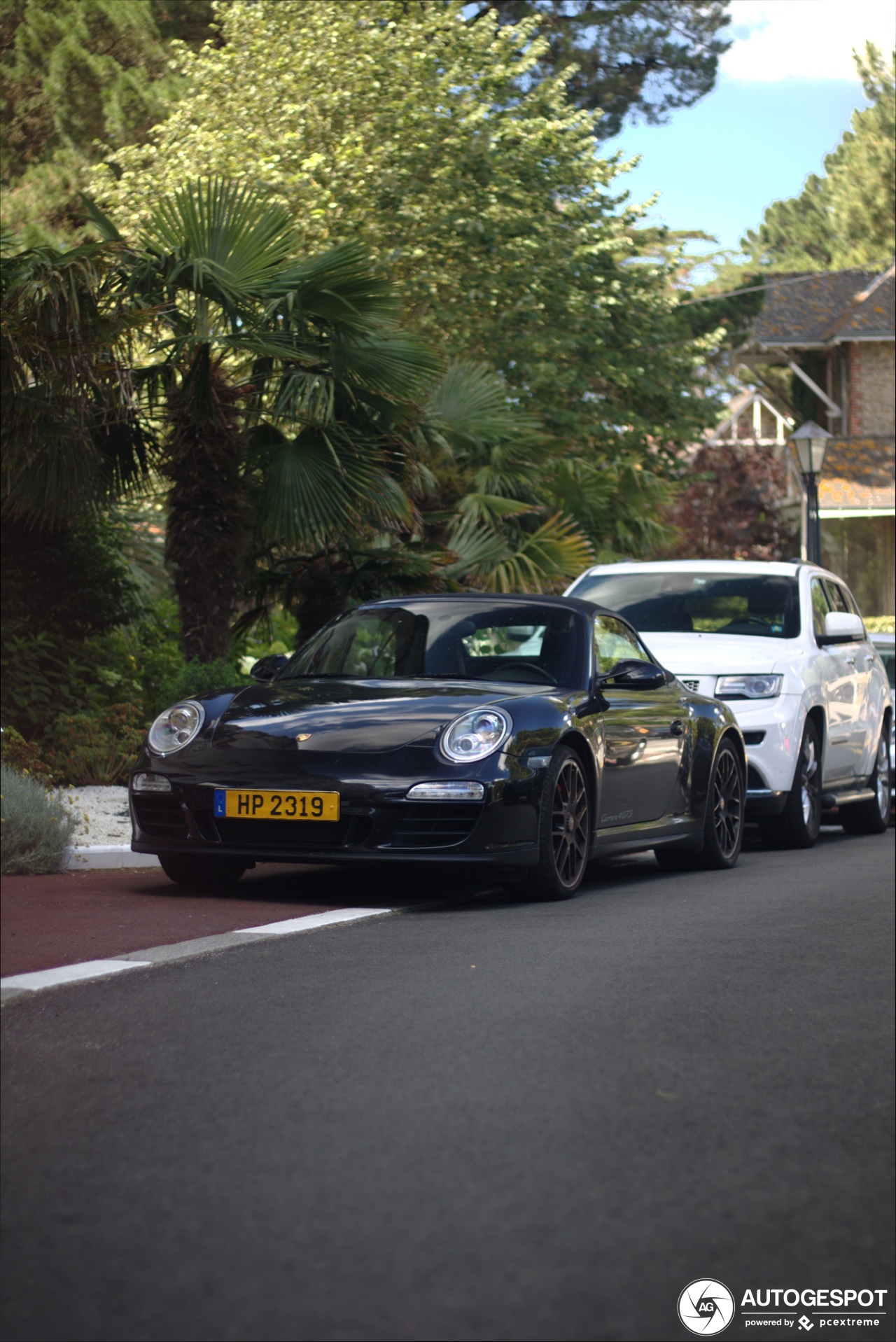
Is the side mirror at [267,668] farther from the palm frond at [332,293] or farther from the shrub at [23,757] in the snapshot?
the palm frond at [332,293]

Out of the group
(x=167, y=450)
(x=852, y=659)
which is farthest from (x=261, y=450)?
(x=852, y=659)

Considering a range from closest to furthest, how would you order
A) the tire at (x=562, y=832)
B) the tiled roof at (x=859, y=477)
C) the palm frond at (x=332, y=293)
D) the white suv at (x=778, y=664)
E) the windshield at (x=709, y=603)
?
the tire at (x=562, y=832) < the white suv at (x=778, y=664) < the windshield at (x=709, y=603) < the palm frond at (x=332, y=293) < the tiled roof at (x=859, y=477)

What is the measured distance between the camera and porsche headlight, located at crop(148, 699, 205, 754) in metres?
7.61

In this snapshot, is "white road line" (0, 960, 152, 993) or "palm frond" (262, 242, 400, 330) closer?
"white road line" (0, 960, 152, 993)

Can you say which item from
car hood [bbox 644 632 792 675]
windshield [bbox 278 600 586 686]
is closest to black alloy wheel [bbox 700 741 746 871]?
car hood [bbox 644 632 792 675]

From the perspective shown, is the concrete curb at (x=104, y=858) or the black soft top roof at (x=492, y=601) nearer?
the black soft top roof at (x=492, y=601)

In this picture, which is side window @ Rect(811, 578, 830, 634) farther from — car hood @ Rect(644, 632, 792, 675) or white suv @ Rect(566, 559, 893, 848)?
car hood @ Rect(644, 632, 792, 675)

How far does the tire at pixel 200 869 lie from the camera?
7.89m

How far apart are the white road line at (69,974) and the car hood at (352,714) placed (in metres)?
1.68

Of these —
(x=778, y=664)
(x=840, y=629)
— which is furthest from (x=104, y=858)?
(x=840, y=629)

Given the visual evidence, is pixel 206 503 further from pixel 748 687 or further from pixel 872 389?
pixel 872 389

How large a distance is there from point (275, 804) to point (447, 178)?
18183mm

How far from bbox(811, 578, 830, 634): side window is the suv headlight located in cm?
95

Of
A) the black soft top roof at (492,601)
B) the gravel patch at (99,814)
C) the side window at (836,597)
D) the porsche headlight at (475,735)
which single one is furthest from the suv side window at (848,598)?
the porsche headlight at (475,735)
